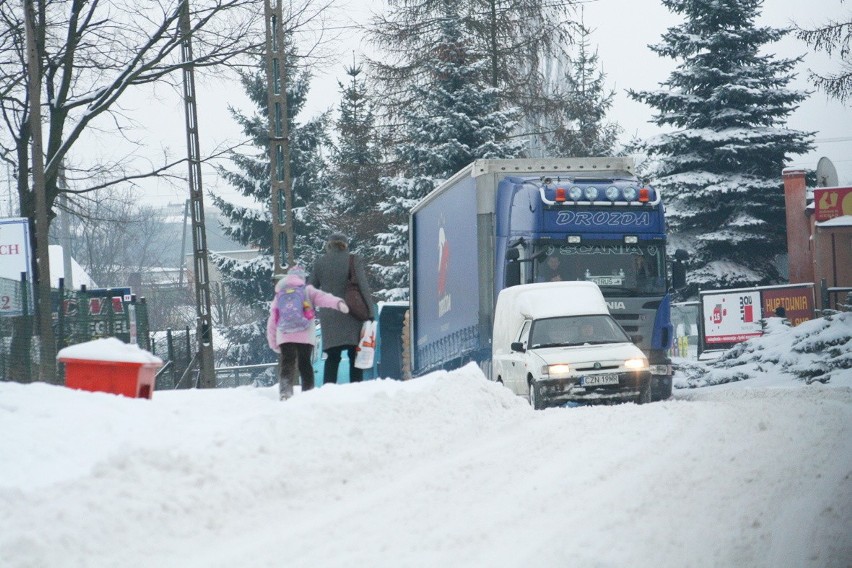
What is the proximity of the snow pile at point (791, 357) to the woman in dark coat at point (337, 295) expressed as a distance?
33.5 ft

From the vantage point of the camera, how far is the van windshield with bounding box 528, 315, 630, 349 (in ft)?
53.5

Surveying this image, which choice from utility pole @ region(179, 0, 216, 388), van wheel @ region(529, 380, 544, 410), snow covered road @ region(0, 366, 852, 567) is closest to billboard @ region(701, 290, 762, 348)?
utility pole @ region(179, 0, 216, 388)

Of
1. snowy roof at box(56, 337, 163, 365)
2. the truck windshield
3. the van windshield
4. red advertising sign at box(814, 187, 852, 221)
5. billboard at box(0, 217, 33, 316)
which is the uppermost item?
red advertising sign at box(814, 187, 852, 221)

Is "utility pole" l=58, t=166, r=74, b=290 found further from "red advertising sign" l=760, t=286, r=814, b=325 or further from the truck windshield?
"red advertising sign" l=760, t=286, r=814, b=325

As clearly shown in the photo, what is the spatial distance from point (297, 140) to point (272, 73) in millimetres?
27033

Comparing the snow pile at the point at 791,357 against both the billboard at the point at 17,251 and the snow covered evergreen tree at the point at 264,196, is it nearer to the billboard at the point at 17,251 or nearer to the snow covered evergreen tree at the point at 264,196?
the billboard at the point at 17,251

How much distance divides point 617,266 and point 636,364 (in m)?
3.75

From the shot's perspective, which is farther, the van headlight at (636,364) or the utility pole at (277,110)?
the utility pole at (277,110)

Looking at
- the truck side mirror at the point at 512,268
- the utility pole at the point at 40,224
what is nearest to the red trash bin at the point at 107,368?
the truck side mirror at the point at 512,268

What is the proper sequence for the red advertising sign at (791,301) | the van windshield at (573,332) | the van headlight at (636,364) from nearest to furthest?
the van headlight at (636,364)
the van windshield at (573,332)
the red advertising sign at (791,301)

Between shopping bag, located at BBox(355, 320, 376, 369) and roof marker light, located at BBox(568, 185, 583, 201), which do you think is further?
roof marker light, located at BBox(568, 185, 583, 201)

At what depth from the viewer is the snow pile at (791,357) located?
21.1 meters

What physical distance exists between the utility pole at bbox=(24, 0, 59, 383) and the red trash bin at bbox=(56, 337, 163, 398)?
1082 centimetres

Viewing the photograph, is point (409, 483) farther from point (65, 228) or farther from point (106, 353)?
point (65, 228)
